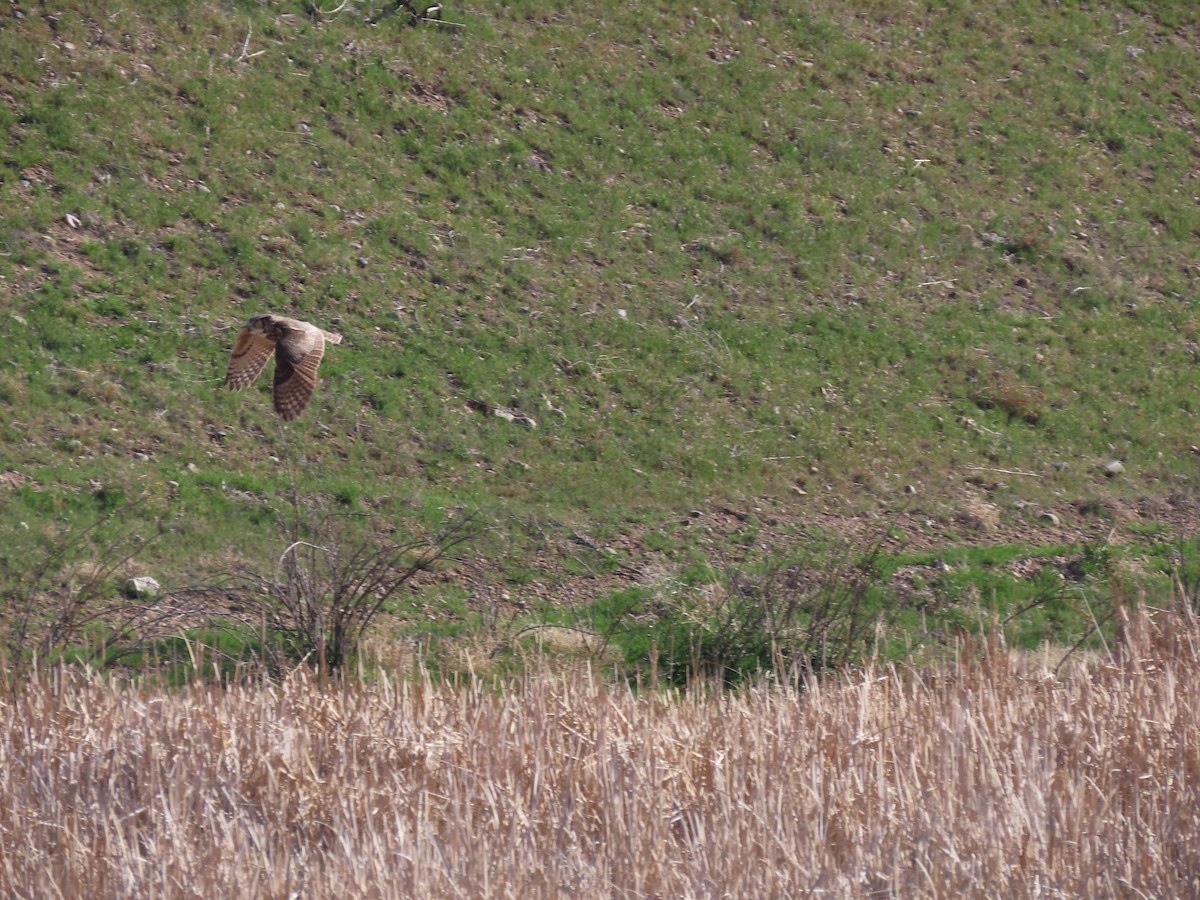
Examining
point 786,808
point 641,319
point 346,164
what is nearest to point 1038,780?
point 786,808

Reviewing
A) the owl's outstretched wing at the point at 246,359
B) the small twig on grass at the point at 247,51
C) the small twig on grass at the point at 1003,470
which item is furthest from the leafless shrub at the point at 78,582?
the small twig on grass at the point at 1003,470

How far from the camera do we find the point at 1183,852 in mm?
4387

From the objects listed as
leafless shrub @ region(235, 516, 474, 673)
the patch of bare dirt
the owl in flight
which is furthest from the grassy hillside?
the owl in flight

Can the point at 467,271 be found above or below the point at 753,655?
above

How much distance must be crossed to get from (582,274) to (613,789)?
358 inches

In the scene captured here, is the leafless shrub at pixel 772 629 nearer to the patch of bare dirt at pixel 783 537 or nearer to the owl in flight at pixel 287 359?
the patch of bare dirt at pixel 783 537

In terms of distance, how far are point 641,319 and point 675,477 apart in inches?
79.5

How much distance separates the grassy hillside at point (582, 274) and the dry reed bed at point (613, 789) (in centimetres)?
424

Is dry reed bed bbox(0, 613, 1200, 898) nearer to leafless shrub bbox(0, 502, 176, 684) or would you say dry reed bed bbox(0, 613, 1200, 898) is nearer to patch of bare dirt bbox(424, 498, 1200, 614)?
leafless shrub bbox(0, 502, 176, 684)

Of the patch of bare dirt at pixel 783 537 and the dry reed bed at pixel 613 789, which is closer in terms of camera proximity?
the dry reed bed at pixel 613 789

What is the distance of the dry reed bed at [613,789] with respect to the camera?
419 cm

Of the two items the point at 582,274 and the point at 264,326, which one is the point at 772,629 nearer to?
the point at 264,326

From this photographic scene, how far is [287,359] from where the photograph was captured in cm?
596

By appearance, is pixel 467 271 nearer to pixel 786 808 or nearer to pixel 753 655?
pixel 753 655
